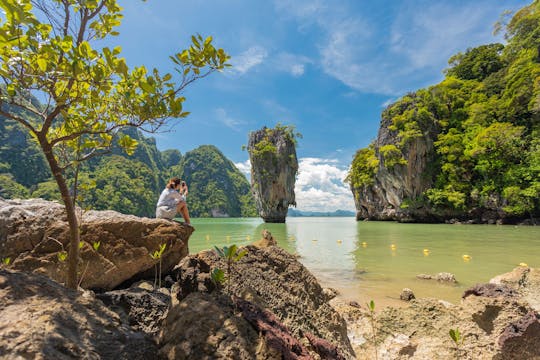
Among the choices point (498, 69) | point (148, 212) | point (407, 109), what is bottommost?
point (148, 212)

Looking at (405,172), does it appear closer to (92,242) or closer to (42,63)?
(92,242)

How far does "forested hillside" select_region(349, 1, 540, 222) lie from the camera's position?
71.5 feet

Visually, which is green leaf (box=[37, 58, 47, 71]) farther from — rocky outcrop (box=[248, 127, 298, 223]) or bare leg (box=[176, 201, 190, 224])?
rocky outcrop (box=[248, 127, 298, 223])

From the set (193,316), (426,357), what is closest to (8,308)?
(193,316)

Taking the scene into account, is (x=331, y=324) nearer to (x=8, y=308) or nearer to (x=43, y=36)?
(x=8, y=308)

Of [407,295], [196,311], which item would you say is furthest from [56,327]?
[407,295]

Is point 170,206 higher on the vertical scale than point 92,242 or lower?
higher

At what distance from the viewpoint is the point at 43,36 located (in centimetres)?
164

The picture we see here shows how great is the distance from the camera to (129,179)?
6238 centimetres

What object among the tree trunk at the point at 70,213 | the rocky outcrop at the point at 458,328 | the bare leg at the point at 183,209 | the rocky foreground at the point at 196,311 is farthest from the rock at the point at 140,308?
the bare leg at the point at 183,209

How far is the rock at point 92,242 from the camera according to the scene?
2.85 meters

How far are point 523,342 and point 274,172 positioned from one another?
37.8m

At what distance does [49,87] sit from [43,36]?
313mm

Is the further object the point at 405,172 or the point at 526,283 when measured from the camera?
the point at 405,172
